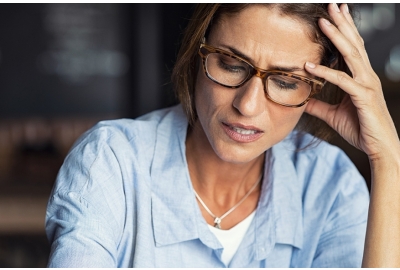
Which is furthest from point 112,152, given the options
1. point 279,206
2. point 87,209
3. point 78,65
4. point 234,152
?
point 78,65

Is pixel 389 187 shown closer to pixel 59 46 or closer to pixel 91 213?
pixel 91 213

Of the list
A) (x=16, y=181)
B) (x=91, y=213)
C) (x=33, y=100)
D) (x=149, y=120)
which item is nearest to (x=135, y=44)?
(x=33, y=100)

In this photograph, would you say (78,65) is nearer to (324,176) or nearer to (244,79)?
(324,176)

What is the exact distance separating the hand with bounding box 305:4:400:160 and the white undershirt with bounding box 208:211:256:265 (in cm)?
44

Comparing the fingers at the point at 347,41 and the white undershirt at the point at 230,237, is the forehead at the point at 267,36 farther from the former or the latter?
the white undershirt at the point at 230,237

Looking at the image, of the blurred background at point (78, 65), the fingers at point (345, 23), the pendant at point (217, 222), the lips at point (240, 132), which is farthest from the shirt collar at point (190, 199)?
the blurred background at point (78, 65)

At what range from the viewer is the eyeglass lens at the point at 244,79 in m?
1.59

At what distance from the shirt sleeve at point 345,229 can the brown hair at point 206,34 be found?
0.21m

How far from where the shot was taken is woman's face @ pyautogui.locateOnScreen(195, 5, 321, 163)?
1.57 meters

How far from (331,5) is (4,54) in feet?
14.1

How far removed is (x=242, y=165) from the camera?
1.93 metres

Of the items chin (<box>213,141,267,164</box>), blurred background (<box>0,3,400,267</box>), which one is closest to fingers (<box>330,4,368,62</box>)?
chin (<box>213,141,267,164</box>)

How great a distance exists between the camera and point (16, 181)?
14.8 feet

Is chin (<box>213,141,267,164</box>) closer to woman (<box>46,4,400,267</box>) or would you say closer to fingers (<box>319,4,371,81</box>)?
woman (<box>46,4,400,267</box>)
